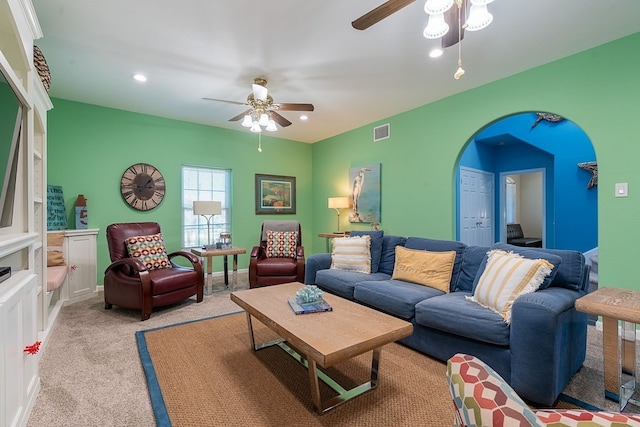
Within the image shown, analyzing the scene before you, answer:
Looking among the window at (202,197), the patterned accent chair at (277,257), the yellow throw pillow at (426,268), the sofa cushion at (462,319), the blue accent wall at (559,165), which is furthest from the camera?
the window at (202,197)

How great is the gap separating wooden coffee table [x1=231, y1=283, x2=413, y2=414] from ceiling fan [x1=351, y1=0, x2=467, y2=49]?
1.80m

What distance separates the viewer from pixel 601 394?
1.83 meters

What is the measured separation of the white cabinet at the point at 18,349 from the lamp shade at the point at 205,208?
264 centimetres

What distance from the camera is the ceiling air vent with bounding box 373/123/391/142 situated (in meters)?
4.76

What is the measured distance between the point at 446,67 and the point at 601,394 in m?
3.00

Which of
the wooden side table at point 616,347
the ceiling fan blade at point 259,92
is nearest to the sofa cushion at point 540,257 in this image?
the wooden side table at point 616,347

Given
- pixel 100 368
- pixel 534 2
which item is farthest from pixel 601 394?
pixel 100 368

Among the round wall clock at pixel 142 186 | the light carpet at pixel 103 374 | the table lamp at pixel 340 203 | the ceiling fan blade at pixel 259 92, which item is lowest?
the light carpet at pixel 103 374

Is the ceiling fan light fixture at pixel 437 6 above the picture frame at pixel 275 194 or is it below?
above

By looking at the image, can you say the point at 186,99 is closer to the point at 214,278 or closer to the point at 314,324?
the point at 214,278

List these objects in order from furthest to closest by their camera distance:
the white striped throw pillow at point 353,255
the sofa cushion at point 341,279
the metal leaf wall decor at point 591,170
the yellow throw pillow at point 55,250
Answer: the metal leaf wall decor at point 591,170 < the white striped throw pillow at point 353,255 < the yellow throw pillow at point 55,250 < the sofa cushion at point 341,279

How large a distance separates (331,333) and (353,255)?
189 centimetres

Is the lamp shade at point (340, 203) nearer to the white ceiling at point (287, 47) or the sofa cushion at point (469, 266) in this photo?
the white ceiling at point (287, 47)

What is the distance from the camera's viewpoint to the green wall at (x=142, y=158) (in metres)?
4.00
